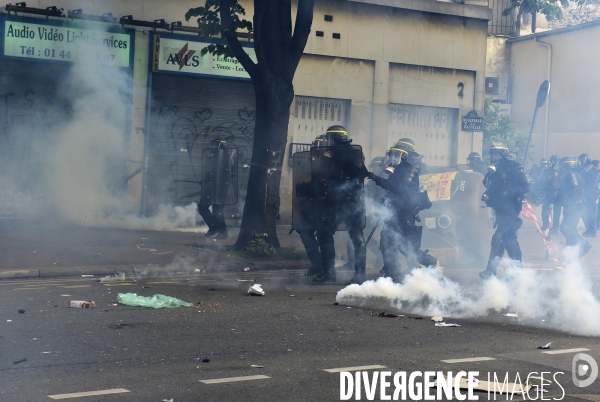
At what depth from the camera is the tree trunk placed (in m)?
12.7

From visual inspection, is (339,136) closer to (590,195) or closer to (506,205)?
(506,205)

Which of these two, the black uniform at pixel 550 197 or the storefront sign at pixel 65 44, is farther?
the black uniform at pixel 550 197

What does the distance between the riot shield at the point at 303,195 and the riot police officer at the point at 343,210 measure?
324mm

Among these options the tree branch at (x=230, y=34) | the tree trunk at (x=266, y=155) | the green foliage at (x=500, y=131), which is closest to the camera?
the tree branch at (x=230, y=34)

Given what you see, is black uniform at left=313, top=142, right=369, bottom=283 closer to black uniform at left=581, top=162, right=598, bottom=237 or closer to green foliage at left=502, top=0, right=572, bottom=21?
green foliage at left=502, top=0, right=572, bottom=21

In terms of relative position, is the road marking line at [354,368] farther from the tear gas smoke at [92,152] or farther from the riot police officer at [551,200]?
the riot police officer at [551,200]

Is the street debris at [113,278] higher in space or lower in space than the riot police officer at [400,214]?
lower

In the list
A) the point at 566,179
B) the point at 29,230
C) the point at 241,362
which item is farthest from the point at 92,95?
the point at 241,362

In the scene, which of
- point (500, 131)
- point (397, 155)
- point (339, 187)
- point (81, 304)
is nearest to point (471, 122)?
point (500, 131)

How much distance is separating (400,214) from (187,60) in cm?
919

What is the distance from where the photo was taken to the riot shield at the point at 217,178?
47.1ft

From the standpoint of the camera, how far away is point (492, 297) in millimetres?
8328

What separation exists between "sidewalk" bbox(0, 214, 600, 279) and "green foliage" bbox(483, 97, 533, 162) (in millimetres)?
14430

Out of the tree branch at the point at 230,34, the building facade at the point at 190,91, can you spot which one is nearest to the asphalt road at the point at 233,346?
the tree branch at the point at 230,34
